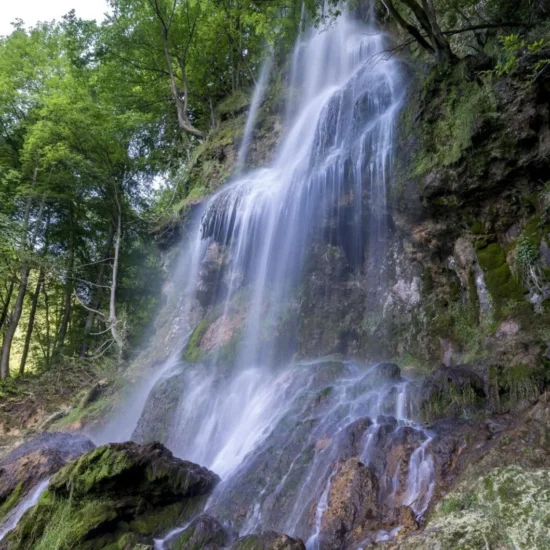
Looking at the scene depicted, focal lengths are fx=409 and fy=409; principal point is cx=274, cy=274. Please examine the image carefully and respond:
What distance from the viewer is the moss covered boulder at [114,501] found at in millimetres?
4543

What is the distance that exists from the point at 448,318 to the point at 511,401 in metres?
3.12

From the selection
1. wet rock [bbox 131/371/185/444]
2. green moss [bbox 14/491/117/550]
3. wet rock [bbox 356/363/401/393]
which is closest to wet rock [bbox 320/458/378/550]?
wet rock [bbox 356/363/401/393]

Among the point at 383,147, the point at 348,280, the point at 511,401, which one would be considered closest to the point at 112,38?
the point at 383,147

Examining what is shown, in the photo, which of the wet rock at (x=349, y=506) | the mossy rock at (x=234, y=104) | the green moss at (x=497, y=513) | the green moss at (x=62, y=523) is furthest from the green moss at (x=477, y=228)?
the mossy rock at (x=234, y=104)

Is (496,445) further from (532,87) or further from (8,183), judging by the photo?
(8,183)

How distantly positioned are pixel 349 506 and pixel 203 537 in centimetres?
164

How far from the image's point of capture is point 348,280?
32.6ft

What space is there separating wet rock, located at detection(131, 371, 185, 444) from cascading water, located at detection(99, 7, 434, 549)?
5.3 inches

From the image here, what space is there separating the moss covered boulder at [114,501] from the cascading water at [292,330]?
0.58m

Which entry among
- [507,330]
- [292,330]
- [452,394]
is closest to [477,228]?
[507,330]

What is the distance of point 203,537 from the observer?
4.39 m

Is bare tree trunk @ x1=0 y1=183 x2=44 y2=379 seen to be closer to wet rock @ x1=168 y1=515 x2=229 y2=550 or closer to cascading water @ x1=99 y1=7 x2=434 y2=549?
cascading water @ x1=99 y1=7 x2=434 y2=549

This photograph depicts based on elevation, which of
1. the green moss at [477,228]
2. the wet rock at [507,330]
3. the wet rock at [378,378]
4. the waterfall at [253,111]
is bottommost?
the wet rock at [378,378]

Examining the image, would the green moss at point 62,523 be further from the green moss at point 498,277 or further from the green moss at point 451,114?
the green moss at point 451,114
